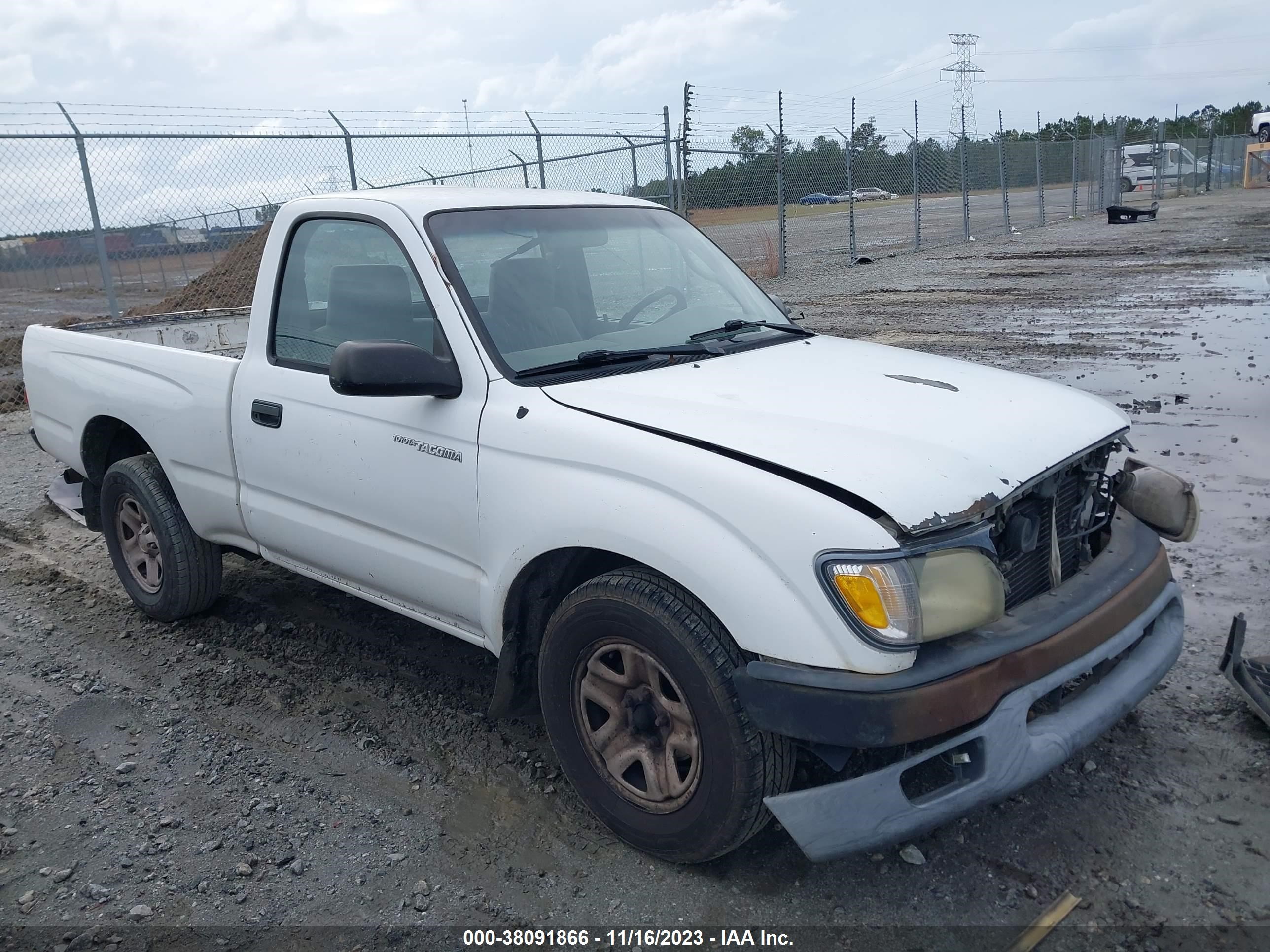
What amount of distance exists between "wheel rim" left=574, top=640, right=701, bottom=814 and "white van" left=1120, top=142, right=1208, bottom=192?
4592cm

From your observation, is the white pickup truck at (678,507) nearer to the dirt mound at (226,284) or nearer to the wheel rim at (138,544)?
the wheel rim at (138,544)

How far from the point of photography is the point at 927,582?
2.48m

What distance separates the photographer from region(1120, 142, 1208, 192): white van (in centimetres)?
4347

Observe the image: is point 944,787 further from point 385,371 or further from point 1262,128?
point 1262,128

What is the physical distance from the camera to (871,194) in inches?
969

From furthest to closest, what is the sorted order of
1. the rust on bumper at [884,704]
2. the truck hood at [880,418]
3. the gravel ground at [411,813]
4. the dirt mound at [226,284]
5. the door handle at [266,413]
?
1. the dirt mound at [226,284]
2. the door handle at [266,413]
3. the gravel ground at [411,813]
4. the truck hood at [880,418]
5. the rust on bumper at [884,704]

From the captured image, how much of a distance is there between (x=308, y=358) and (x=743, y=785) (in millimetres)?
2296

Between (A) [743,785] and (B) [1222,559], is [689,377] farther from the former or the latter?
(B) [1222,559]

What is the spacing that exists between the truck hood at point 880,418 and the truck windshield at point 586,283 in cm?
28

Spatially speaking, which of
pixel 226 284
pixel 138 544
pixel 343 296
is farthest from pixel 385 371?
pixel 226 284

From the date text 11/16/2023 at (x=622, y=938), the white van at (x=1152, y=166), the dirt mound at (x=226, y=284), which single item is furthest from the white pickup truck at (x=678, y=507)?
the white van at (x=1152, y=166)

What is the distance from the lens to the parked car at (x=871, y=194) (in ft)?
76.5

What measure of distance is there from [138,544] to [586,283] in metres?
2.71

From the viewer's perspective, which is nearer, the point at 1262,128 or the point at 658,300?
the point at 658,300
